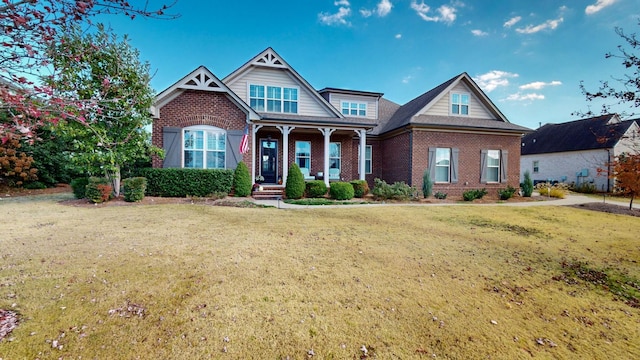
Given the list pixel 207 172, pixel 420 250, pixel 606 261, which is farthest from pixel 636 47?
pixel 207 172

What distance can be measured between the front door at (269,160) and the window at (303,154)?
131 cm

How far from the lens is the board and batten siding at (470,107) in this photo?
55.0ft

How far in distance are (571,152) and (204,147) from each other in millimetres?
30978

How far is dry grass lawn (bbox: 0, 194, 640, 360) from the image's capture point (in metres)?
2.65

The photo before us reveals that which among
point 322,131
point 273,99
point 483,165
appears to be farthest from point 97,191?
point 483,165

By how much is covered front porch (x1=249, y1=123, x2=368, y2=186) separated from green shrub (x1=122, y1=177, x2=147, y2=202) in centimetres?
548

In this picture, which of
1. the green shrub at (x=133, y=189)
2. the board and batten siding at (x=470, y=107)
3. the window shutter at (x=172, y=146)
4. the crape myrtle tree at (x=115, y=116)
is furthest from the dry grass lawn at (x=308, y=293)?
the board and batten siding at (x=470, y=107)

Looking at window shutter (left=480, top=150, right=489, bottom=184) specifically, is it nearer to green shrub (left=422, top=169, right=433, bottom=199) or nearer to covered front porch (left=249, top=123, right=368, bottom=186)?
green shrub (left=422, top=169, right=433, bottom=199)

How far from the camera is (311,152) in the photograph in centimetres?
1655

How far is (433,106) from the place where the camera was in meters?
16.7

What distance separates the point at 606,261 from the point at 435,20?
13459mm

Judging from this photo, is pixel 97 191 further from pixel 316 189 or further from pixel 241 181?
pixel 316 189

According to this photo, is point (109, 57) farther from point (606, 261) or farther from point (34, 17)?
point (606, 261)

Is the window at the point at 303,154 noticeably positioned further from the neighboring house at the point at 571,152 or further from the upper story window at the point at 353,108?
the neighboring house at the point at 571,152
